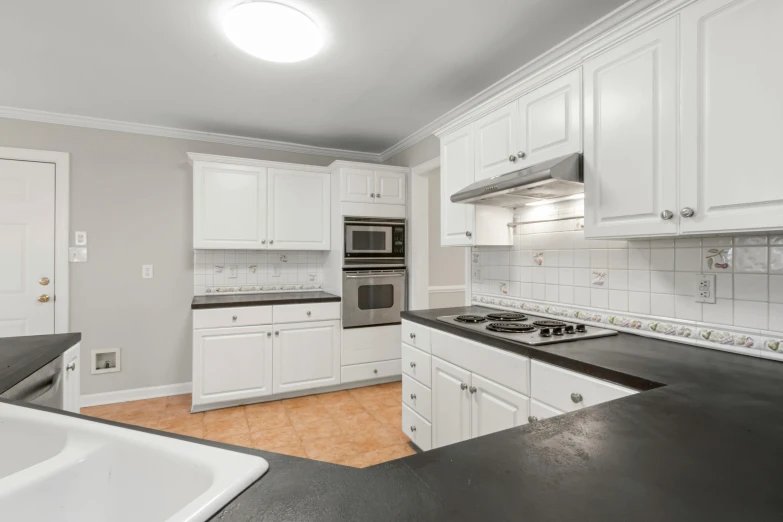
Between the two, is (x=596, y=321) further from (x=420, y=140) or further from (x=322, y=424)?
(x=420, y=140)

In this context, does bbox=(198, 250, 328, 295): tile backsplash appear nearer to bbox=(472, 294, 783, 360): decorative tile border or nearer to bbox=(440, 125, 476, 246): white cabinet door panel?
bbox=(440, 125, 476, 246): white cabinet door panel

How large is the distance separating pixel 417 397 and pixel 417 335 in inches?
14.9

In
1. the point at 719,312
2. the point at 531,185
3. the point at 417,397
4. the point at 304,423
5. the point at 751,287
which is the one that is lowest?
the point at 304,423

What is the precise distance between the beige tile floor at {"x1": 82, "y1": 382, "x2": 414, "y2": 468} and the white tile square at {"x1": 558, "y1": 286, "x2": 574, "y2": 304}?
1.32 metres

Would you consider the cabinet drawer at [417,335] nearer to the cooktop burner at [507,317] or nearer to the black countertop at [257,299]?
the cooktop burner at [507,317]

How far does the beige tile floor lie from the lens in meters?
2.48

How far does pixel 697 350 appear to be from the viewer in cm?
152

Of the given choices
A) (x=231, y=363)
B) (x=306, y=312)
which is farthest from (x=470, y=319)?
(x=231, y=363)

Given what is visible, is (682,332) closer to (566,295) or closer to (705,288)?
(705,288)

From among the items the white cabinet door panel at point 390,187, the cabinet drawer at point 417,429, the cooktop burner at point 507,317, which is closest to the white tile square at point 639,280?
the cooktop burner at point 507,317

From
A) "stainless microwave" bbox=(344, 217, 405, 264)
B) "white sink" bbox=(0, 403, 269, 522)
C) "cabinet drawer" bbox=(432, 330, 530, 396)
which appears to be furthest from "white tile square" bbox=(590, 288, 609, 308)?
"stainless microwave" bbox=(344, 217, 405, 264)

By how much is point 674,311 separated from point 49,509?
2.05 m

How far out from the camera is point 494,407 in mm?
1787

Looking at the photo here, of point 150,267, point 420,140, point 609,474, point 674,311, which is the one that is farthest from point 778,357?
point 150,267
